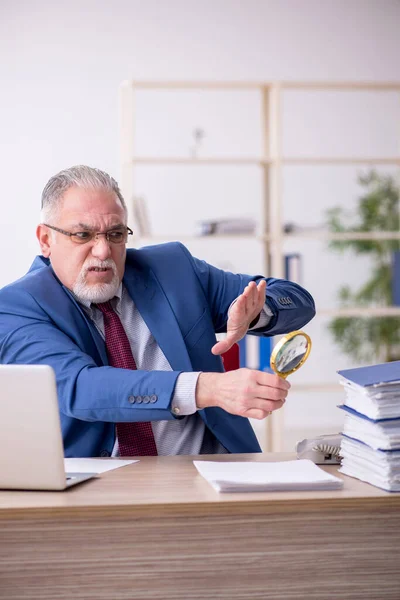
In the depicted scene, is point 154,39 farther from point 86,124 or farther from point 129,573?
point 129,573

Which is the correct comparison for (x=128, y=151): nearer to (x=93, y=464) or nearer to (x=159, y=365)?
(x=159, y=365)

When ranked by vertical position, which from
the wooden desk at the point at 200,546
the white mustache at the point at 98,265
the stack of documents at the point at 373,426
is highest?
the white mustache at the point at 98,265

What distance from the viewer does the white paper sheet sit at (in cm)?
170

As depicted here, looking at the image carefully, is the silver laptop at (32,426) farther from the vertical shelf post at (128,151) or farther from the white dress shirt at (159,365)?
the vertical shelf post at (128,151)

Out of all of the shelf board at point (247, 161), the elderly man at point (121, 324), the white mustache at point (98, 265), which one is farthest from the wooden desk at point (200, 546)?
the shelf board at point (247, 161)

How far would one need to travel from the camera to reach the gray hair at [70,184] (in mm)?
2287

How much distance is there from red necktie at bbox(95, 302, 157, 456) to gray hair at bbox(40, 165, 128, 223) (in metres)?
0.30

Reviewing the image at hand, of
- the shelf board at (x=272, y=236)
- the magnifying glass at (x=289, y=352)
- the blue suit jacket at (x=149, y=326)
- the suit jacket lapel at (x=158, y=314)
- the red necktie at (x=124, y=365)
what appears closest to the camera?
the magnifying glass at (x=289, y=352)

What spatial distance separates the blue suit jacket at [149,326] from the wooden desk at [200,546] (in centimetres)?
39

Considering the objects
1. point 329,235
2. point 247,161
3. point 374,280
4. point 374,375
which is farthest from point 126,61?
point 374,375

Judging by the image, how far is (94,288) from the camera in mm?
2203

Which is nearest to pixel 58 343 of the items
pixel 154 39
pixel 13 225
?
pixel 13 225

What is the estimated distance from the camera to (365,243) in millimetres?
5883

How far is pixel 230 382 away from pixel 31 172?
451cm
